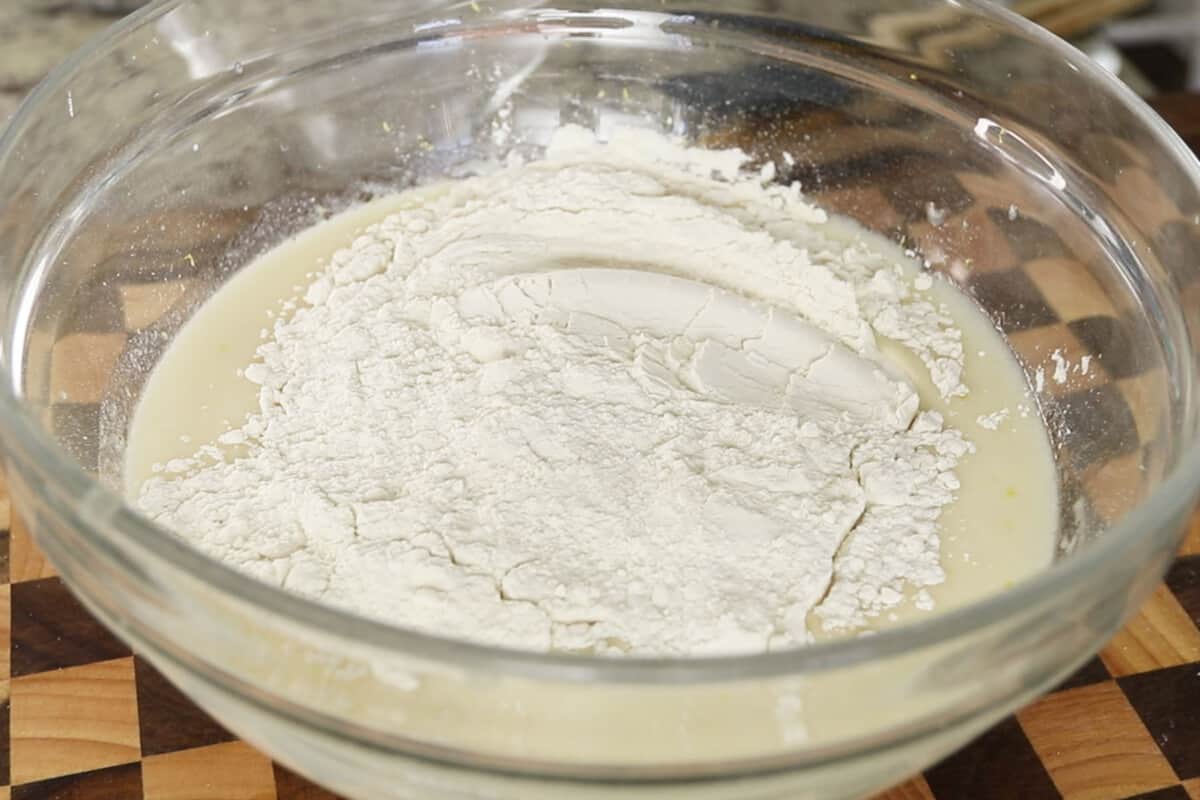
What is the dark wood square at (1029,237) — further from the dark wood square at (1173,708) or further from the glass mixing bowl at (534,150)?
the dark wood square at (1173,708)

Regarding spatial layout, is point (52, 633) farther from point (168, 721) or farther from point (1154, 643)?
point (1154, 643)

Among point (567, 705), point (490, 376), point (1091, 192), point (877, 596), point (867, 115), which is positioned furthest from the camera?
point (867, 115)

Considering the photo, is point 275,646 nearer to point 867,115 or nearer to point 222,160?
point 222,160

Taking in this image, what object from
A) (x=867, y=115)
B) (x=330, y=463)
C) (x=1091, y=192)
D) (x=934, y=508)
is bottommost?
(x=934, y=508)

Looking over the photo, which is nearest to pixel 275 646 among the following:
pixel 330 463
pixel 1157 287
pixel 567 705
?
pixel 567 705

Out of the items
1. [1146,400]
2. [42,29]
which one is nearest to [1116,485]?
[1146,400]

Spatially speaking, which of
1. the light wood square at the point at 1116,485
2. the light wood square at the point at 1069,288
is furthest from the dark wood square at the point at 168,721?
the light wood square at the point at 1069,288

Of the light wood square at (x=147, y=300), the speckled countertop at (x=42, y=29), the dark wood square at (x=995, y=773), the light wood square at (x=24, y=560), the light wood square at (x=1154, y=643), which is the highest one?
the speckled countertop at (x=42, y=29)
